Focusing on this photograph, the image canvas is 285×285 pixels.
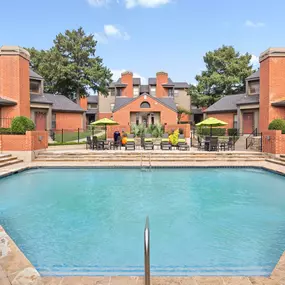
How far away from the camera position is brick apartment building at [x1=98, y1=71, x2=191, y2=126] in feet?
121

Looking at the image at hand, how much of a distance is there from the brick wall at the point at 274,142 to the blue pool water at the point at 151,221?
10.8ft

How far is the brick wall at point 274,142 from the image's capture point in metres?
14.6

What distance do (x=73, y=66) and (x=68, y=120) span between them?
11548mm

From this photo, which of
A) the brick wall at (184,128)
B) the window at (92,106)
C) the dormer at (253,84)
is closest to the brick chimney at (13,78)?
the brick wall at (184,128)

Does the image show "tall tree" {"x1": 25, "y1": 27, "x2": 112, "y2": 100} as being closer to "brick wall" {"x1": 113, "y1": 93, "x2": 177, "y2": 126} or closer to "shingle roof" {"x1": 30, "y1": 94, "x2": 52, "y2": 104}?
"brick wall" {"x1": 113, "y1": 93, "x2": 177, "y2": 126}

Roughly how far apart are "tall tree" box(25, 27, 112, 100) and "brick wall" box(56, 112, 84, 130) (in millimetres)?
9532

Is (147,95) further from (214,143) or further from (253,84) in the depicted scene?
(214,143)

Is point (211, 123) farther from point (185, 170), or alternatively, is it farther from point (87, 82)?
point (87, 82)

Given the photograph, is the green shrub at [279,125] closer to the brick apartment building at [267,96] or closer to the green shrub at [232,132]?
the brick apartment building at [267,96]

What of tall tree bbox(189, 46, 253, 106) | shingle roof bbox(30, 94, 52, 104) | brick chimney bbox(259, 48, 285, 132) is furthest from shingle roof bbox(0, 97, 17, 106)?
tall tree bbox(189, 46, 253, 106)

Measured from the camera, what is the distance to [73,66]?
1523 inches

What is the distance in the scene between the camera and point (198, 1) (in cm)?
1636

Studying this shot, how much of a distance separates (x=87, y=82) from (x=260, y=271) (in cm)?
3920

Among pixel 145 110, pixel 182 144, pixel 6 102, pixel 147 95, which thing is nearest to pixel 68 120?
pixel 145 110
